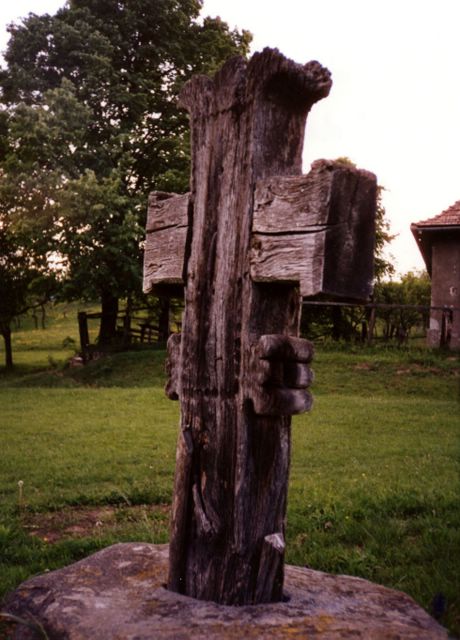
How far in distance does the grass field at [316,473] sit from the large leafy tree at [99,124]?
16.2 ft

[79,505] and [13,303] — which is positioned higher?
[13,303]

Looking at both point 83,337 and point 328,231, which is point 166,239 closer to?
point 328,231

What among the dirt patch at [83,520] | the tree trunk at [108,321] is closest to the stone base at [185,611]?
the dirt patch at [83,520]

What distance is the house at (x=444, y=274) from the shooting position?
20094 millimetres

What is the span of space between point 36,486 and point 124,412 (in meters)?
5.63

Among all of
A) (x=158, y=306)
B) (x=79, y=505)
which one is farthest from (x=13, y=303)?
(x=79, y=505)

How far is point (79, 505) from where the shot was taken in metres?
6.80

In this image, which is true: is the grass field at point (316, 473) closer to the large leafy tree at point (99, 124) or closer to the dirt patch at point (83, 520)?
the dirt patch at point (83, 520)

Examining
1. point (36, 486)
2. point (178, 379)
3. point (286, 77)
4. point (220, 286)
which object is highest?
point (286, 77)

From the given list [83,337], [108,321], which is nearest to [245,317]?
[83,337]

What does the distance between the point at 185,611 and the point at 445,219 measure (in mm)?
19552

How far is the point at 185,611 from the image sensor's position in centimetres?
263

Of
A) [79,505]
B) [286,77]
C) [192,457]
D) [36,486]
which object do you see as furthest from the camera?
[36,486]

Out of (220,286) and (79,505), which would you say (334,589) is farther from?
(79,505)
